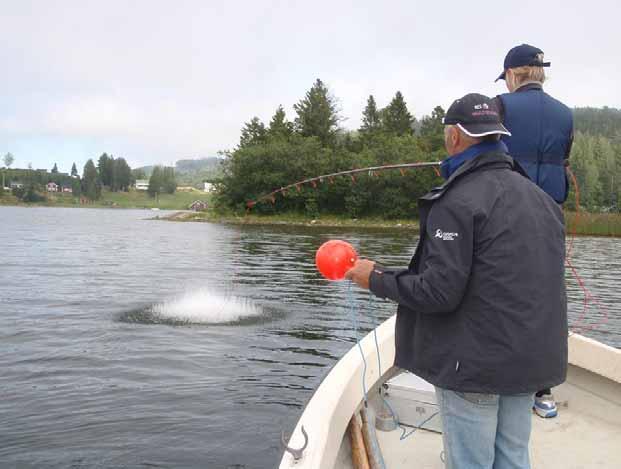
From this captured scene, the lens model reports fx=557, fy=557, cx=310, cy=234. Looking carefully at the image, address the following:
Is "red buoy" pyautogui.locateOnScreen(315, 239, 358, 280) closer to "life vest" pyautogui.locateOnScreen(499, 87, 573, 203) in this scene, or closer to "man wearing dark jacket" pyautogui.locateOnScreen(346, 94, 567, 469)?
"man wearing dark jacket" pyautogui.locateOnScreen(346, 94, 567, 469)

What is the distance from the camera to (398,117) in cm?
9225

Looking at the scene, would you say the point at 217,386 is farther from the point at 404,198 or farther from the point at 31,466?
the point at 404,198

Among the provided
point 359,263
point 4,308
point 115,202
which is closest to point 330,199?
point 4,308

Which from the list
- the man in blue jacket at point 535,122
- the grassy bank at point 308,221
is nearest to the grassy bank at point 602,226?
the grassy bank at point 308,221

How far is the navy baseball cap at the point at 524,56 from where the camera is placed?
3916 millimetres

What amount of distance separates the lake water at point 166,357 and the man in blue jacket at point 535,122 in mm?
3848

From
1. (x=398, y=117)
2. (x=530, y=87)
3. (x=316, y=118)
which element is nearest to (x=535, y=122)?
(x=530, y=87)

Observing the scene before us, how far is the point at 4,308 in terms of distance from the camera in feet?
41.4

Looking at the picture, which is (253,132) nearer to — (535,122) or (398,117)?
(398,117)

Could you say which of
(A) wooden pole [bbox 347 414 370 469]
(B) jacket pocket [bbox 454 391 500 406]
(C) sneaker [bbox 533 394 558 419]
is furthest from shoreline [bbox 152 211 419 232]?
(B) jacket pocket [bbox 454 391 500 406]

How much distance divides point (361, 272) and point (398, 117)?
92748 mm

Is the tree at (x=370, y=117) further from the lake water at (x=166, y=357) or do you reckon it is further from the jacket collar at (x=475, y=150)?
the jacket collar at (x=475, y=150)

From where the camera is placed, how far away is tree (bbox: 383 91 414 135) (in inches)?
3617

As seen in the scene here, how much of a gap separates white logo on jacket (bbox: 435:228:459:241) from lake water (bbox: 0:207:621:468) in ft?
13.6
